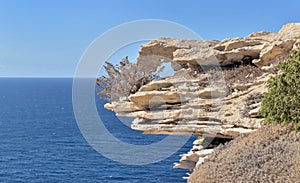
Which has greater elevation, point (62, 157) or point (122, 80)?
point (122, 80)

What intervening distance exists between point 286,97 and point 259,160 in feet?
10.0

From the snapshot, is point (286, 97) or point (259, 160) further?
point (286, 97)

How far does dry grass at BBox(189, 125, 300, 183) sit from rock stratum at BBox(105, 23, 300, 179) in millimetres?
1736

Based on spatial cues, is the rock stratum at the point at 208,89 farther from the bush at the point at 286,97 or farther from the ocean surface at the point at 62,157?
the ocean surface at the point at 62,157

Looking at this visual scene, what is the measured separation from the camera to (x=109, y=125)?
81062 millimetres

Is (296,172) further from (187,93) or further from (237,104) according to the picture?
(187,93)

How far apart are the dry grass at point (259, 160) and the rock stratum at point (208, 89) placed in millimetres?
1736

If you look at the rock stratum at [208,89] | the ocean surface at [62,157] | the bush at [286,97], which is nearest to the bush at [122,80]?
the rock stratum at [208,89]

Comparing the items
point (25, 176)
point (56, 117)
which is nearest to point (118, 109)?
point (25, 176)

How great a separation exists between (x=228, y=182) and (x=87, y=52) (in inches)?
315

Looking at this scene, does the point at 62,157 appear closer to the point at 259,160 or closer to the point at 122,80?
the point at 122,80

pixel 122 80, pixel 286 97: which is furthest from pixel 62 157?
pixel 286 97

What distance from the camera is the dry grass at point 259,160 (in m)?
9.70

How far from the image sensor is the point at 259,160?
10.5 metres
